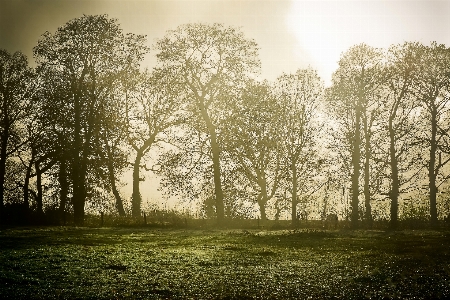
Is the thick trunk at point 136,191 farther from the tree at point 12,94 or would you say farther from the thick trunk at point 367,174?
the thick trunk at point 367,174

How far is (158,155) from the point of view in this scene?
3447cm

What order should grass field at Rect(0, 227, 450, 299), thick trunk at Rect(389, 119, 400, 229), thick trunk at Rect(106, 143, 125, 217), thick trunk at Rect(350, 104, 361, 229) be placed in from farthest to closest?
thick trunk at Rect(106, 143, 125, 217) < thick trunk at Rect(350, 104, 361, 229) < thick trunk at Rect(389, 119, 400, 229) < grass field at Rect(0, 227, 450, 299)

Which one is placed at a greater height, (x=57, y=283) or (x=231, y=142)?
(x=231, y=142)

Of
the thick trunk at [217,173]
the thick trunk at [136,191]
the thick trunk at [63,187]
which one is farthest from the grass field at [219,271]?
the thick trunk at [136,191]

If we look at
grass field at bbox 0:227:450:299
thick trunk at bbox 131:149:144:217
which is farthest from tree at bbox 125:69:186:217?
grass field at bbox 0:227:450:299

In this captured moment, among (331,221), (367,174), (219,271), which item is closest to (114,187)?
(331,221)

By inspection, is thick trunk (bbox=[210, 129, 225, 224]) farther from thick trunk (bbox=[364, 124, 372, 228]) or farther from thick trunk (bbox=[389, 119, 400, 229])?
thick trunk (bbox=[389, 119, 400, 229])

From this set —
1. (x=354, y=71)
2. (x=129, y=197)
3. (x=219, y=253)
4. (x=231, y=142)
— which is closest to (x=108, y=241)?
(x=219, y=253)

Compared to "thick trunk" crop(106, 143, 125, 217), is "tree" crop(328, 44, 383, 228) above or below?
above

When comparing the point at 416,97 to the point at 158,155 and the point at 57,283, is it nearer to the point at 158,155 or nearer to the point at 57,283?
the point at 158,155

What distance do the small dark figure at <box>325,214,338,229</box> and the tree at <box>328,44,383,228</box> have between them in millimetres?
1328

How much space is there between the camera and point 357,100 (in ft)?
103

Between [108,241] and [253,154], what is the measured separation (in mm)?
17570

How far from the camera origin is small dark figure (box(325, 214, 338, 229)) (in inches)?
1121
